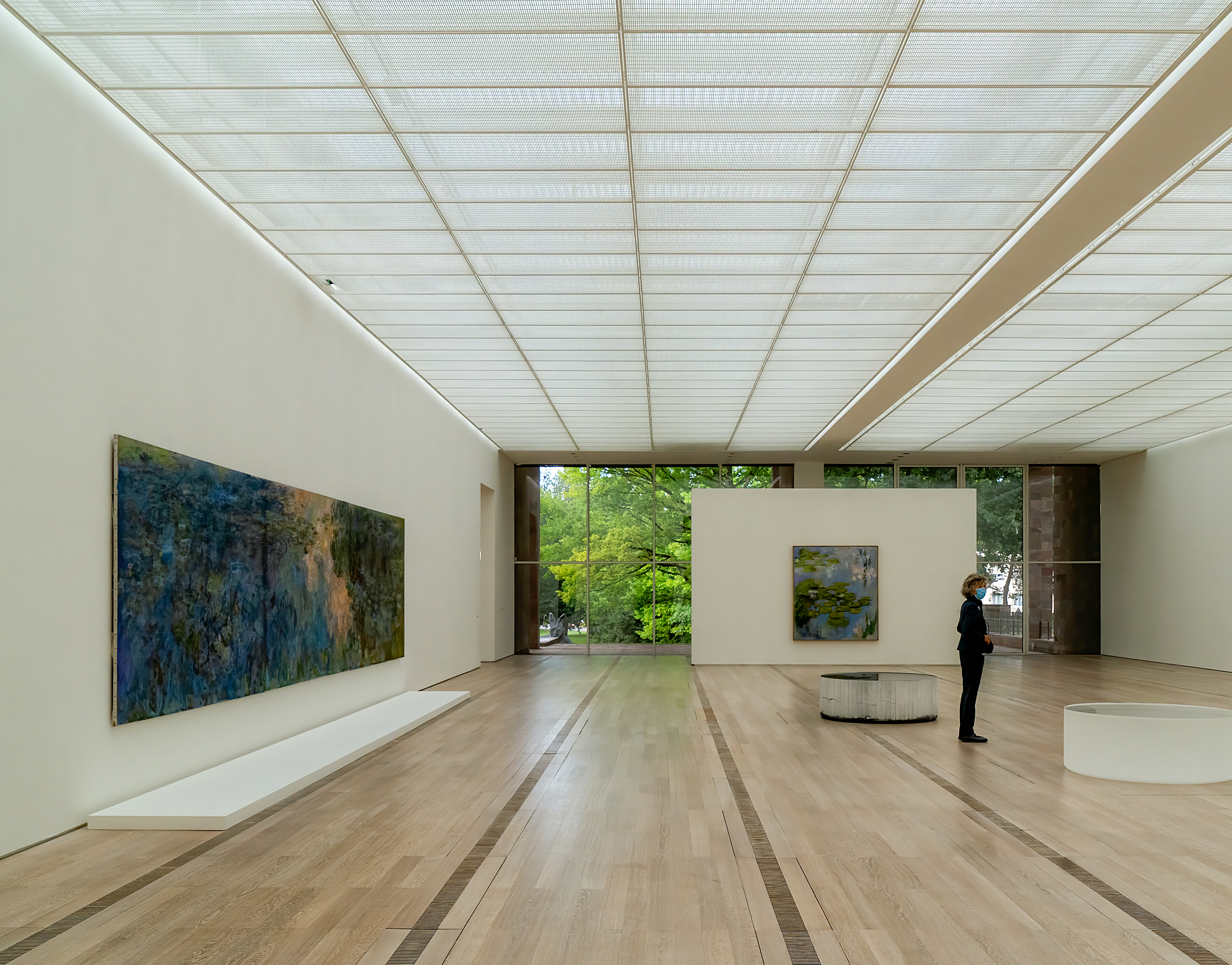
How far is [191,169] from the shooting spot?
7.29 m

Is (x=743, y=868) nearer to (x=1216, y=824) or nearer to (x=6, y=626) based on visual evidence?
(x=1216, y=824)

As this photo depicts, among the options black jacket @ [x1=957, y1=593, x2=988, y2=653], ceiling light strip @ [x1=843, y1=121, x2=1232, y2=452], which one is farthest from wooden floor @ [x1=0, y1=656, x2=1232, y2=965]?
ceiling light strip @ [x1=843, y1=121, x2=1232, y2=452]

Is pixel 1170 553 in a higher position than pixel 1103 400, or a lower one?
lower

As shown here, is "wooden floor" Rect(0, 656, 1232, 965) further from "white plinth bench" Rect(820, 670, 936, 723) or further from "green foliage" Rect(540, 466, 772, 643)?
"green foliage" Rect(540, 466, 772, 643)

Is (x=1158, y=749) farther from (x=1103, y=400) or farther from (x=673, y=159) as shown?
(x=1103, y=400)

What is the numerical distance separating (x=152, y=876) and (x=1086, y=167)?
7708 millimetres

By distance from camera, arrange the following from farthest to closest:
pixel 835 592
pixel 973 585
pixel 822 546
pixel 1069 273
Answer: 1. pixel 822 546
2. pixel 835 592
3. pixel 973 585
4. pixel 1069 273

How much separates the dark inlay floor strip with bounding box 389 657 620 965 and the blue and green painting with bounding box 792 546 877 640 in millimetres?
11130

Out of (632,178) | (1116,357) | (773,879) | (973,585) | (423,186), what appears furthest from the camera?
(1116,357)

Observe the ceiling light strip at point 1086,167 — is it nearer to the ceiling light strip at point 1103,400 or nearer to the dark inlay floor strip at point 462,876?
the ceiling light strip at point 1103,400

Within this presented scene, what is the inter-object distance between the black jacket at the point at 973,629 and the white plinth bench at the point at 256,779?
→ 5.70 metres

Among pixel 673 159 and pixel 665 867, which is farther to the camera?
pixel 673 159

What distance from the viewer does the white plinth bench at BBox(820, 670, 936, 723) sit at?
10672 millimetres

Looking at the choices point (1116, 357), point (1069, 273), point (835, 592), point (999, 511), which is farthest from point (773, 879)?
point (999, 511)
